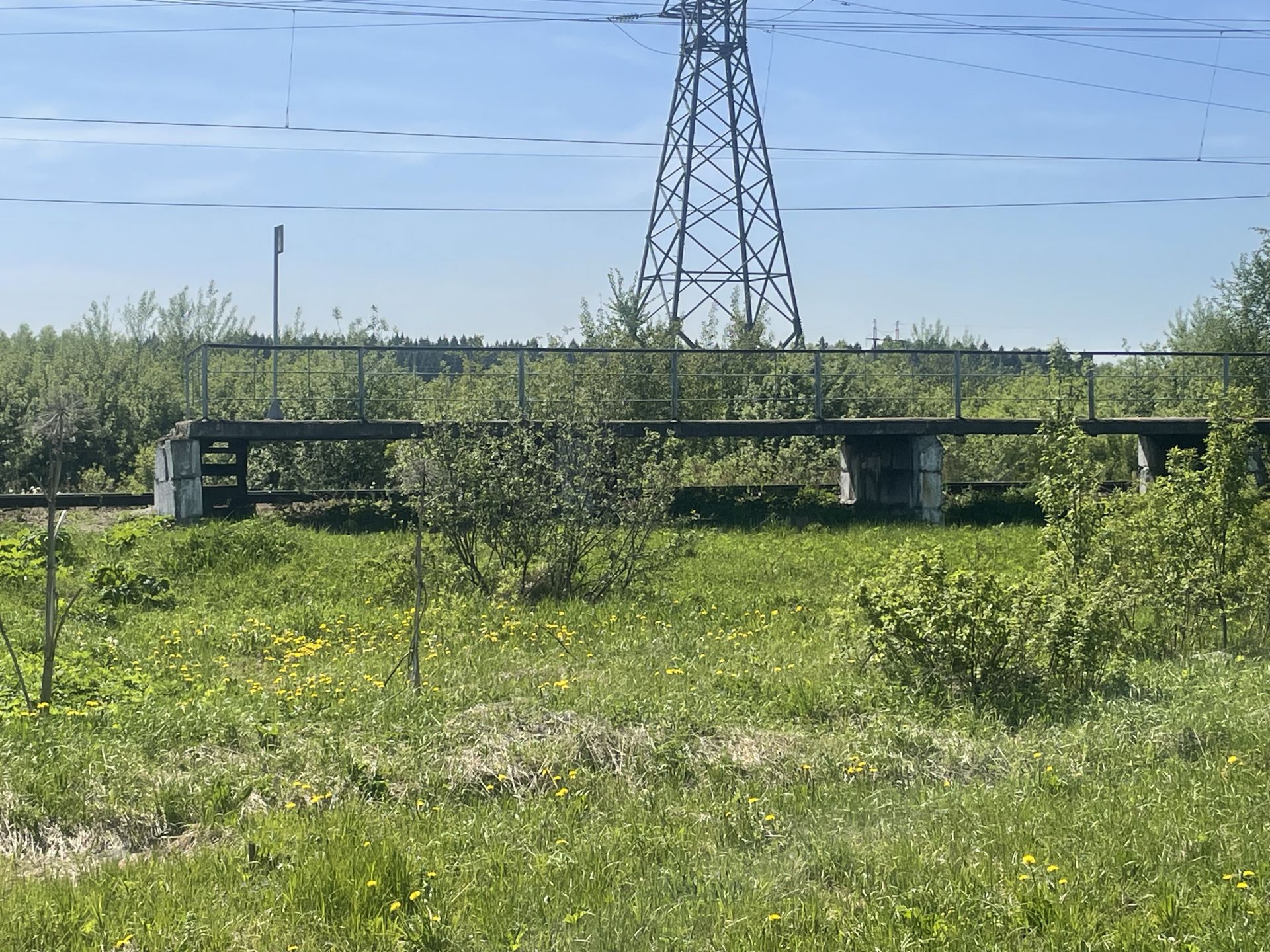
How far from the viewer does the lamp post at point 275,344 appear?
18.1m

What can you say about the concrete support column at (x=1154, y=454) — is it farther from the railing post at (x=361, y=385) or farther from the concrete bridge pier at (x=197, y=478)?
the concrete bridge pier at (x=197, y=478)

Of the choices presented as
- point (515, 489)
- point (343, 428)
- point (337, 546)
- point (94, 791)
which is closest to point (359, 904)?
point (94, 791)

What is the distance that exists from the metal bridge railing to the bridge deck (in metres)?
0.30

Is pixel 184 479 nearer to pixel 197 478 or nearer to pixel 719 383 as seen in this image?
pixel 197 478

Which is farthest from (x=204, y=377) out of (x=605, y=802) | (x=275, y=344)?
(x=605, y=802)

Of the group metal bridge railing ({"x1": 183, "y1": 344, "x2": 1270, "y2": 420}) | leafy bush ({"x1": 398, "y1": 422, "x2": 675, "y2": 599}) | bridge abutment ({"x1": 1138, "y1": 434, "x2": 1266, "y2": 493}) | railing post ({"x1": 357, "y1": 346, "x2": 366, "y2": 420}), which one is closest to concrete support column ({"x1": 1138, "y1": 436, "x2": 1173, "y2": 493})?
bridge abutment ({"x1": 1138, "y1": 434, "x2": 1266, "y2": 493})

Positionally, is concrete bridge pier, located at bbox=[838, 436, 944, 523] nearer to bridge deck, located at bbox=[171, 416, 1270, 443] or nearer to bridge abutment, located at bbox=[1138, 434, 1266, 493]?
bridge deck, located at bbox=[171, 416, 1270, 443]

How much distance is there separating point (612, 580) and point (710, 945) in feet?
25.8

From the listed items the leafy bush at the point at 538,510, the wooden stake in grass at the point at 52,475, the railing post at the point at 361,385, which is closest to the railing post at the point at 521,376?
the railing post at the point at 361,385

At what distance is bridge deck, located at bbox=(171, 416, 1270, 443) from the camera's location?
695 inches

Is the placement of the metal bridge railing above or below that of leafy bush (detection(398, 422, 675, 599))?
above

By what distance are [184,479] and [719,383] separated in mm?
9603

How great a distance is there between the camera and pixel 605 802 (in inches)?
234

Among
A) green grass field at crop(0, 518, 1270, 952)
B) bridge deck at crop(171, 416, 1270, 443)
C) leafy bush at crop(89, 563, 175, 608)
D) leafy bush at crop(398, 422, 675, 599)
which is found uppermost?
bridge deck at crop(171, 416, 1270, 443)
